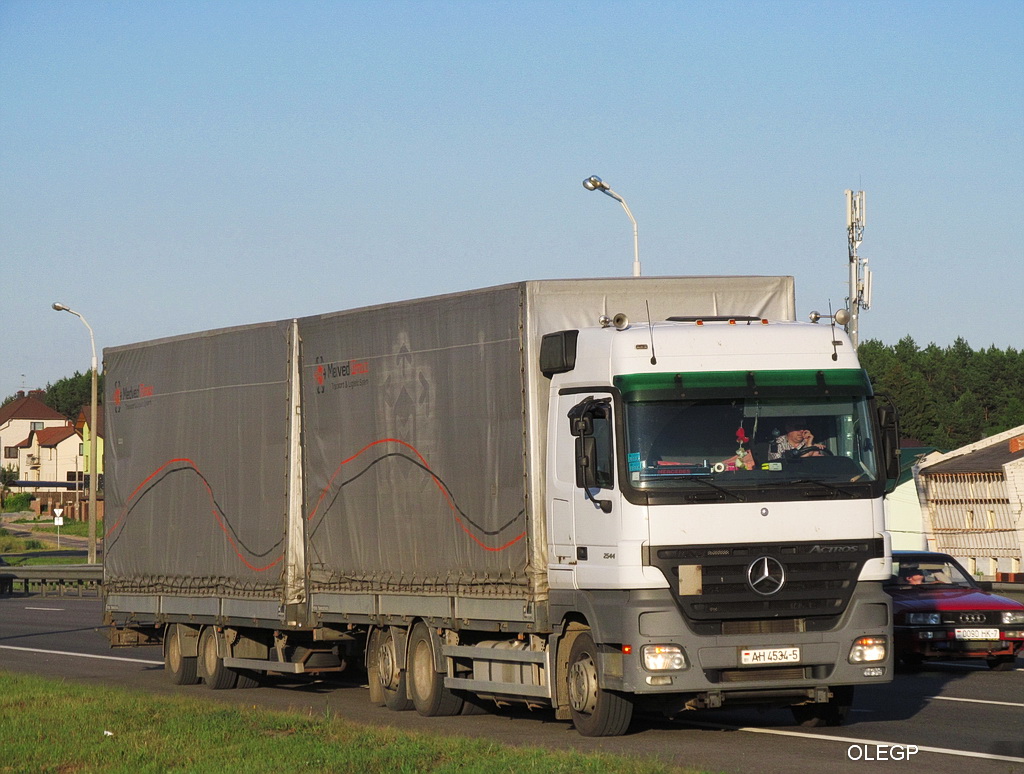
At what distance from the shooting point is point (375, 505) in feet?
51.0

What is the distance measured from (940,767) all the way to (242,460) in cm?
948

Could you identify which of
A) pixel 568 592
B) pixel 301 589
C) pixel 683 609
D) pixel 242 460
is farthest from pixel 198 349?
pixel 683 609

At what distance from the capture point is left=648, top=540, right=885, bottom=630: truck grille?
38.6ft

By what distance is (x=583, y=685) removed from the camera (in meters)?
12.7

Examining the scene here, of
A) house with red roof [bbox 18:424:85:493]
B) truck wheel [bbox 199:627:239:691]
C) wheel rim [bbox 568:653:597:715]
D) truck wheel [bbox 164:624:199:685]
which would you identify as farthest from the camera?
house with red roof [bbox 18:424:85:493]

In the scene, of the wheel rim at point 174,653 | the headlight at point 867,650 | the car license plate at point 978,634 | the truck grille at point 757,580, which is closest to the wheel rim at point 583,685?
the truck grille at point 757,580

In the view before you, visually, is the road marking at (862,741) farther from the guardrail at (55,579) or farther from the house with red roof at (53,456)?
the house with red roof at (53,456)

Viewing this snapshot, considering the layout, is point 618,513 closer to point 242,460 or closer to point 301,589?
point 301,589

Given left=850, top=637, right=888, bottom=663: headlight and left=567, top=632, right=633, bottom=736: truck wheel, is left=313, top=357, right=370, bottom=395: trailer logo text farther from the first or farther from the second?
left=850, top=637, right=888, bottom=663: headlight

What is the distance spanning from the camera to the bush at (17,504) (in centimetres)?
13425

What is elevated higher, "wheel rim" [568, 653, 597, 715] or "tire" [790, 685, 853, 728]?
"wheel rim" [568, 653, 597, 715]

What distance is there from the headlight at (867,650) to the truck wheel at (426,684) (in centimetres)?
434

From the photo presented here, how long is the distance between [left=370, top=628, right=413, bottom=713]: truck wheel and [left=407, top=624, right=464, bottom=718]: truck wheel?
7.2 inches

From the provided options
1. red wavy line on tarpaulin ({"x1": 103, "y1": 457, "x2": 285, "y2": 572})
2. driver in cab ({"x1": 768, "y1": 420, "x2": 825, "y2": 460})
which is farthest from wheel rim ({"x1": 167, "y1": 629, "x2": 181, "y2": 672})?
driver in cab ({"x1": 768, "y1": 420, "x2": 825, "y2": 460})
